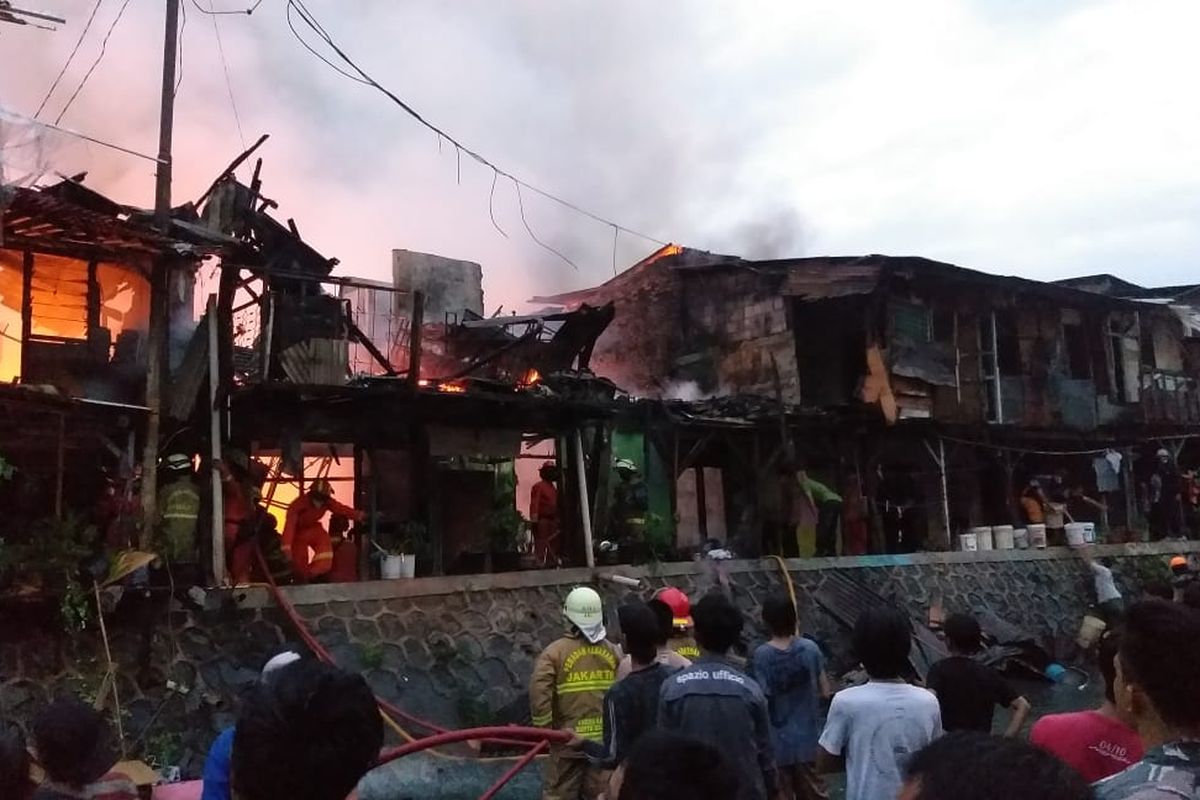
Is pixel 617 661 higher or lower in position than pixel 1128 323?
lower

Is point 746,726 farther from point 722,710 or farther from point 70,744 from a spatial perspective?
point 70,744

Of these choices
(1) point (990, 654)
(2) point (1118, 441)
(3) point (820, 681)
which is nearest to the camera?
(3) point (820, 681)

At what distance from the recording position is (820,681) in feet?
18.2

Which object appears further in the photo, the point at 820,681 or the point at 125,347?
the point at 125,347

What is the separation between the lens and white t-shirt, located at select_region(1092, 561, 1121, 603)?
20938 mm

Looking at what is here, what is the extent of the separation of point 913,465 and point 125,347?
1686cm

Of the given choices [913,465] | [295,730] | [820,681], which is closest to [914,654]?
[913,465]

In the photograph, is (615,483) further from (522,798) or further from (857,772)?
(857,772)

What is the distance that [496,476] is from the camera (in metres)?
16.7

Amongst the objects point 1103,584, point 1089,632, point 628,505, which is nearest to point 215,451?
point 628,505

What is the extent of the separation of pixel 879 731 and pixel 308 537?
933 cm

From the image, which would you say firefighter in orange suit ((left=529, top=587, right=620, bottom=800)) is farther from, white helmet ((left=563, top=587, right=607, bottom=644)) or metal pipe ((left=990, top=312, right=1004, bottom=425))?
metal pipe ((left=990, top=312, right=1004, bottom=425))

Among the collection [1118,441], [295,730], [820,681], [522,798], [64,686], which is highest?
[1118,441]

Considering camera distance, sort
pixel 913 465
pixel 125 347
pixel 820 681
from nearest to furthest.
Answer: pixel 820 681
pixel 125 347
pixel 913 465
